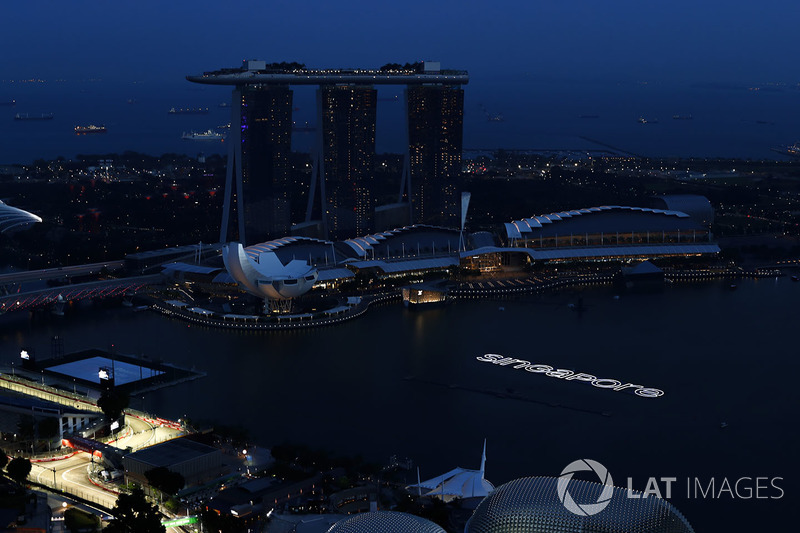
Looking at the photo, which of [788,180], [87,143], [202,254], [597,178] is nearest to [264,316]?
[202,254]

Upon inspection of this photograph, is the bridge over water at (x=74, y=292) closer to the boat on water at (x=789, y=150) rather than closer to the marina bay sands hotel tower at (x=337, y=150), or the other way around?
the marina bay sands hotel tower at (x=337, y=150)

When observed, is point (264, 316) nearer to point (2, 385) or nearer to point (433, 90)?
point (2, 385)

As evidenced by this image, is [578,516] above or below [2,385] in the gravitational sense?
above

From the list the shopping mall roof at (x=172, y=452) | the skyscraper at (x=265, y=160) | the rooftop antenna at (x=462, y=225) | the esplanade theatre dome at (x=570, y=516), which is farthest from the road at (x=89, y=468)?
the rooftop antenna at (x=462, y=225)

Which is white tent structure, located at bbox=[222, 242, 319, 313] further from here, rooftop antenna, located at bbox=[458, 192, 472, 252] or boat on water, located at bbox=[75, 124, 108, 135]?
boat on water, located at bbox=[75, 124, 108, 135]

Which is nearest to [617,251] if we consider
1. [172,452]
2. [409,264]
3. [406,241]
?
[406,241]

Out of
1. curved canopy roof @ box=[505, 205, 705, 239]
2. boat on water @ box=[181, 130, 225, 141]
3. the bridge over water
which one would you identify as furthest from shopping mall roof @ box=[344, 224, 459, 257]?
boat on water @ box=[181, 130, 225, 141]
